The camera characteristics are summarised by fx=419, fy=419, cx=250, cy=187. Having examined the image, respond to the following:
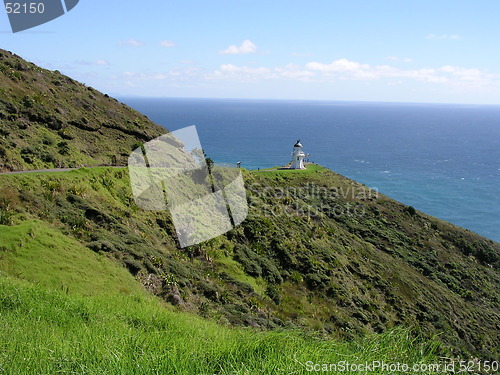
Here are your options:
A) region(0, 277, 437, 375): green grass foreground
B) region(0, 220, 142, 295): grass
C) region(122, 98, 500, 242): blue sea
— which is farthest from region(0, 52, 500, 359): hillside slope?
region(122, 98, 500, 242): blue sea

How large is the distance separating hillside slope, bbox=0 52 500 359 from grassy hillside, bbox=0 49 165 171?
14 cm

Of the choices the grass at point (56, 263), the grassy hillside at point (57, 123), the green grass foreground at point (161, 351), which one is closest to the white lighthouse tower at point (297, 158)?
the grassy hillside at point (57, 123)

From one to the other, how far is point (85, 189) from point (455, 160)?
6036 inches

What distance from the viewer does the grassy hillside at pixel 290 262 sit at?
20.2 m

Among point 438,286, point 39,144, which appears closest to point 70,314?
point 39,144

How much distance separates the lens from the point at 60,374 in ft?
21.4

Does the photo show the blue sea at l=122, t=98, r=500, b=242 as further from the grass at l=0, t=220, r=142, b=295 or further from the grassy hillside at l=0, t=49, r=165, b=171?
the grass at l=0, t=220, r=142, b=295

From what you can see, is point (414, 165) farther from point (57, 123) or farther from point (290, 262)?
point (57, 123)

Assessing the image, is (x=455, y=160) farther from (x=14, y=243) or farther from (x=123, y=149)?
(x=14, y=243)

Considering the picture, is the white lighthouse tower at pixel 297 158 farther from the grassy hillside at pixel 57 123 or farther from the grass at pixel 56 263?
the grass at pixel 56 263

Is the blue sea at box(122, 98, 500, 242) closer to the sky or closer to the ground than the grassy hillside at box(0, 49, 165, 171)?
closer to the ground

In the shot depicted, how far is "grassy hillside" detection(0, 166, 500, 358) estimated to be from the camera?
66.2 feet

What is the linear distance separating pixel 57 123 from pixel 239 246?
2090 centimetres

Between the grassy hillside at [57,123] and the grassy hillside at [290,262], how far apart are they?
584 centimetres
